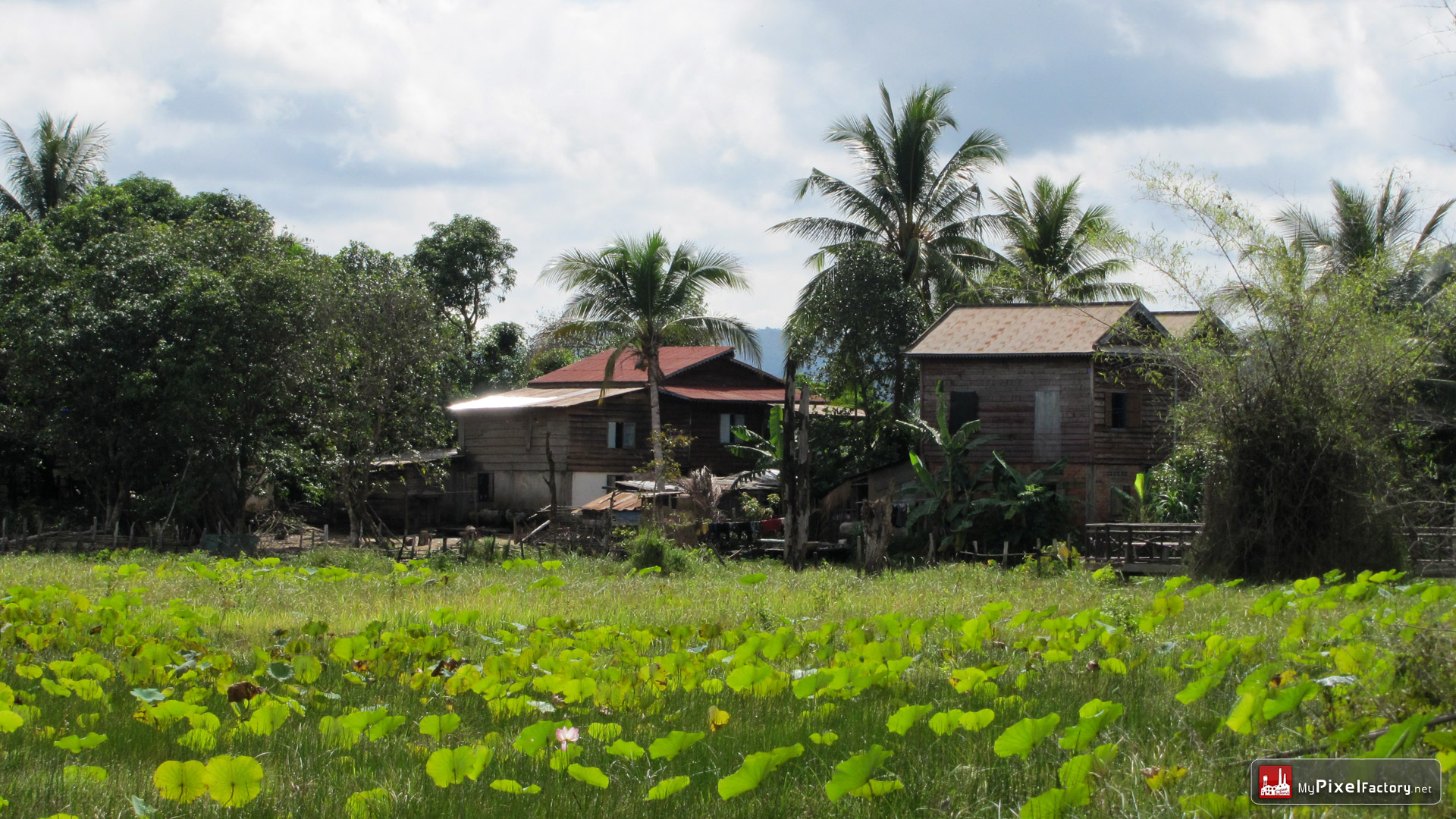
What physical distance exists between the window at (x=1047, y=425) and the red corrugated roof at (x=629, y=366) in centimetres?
1306

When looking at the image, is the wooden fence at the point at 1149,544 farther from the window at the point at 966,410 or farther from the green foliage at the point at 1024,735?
the green foliage at the point at 1024,735

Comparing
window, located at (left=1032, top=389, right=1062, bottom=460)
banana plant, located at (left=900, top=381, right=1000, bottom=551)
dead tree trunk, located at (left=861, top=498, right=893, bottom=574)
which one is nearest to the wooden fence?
dead tree trunk, located at (left=861, top=498, right=893, bottom=574)

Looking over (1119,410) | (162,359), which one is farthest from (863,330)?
(162,359)

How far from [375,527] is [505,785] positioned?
27.1 meters

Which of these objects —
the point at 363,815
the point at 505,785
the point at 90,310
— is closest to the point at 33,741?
the point at 363,815

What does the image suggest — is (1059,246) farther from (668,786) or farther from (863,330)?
(668,786)

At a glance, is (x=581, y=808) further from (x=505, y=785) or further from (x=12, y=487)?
(x=12, y=487)

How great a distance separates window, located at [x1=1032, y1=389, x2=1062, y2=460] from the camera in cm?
2983

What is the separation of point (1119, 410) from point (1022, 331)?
3272mm

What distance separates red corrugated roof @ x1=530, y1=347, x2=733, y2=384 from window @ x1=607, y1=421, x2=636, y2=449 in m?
1.86

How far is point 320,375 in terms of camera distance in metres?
29.6

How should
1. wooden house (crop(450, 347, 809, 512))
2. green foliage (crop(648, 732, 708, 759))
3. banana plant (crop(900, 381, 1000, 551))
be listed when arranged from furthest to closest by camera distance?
wooden house (crop(450, 347, 809, 512)) → banana plant (crop(900, 381, 1000, 551)) → green foliage (crop(648, 732, 708, 759))

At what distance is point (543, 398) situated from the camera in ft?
130

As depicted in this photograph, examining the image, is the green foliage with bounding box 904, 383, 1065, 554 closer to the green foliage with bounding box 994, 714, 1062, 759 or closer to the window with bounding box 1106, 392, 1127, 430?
the window with bounding box 1106, 392, 1127, 430
